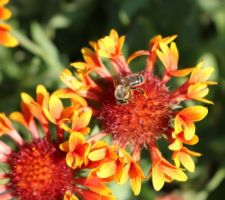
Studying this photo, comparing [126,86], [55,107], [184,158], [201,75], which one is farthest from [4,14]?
[184,158]

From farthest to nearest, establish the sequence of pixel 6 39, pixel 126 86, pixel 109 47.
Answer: pixel 6 39, pixel 109 47, pixel 126 86

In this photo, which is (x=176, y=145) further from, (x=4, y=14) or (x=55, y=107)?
(x=4, y=14)

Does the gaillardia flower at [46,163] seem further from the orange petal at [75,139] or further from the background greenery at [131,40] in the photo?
the background greenery at [131,40]

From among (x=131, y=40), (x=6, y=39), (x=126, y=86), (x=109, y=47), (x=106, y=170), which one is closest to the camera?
(x=106, y=170)

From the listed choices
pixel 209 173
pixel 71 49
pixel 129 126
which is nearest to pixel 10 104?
pixel 71 49

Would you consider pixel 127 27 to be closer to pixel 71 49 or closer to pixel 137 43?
pixel 137 43

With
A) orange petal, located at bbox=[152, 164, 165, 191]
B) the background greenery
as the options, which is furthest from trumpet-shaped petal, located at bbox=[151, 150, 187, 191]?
the background greenery
